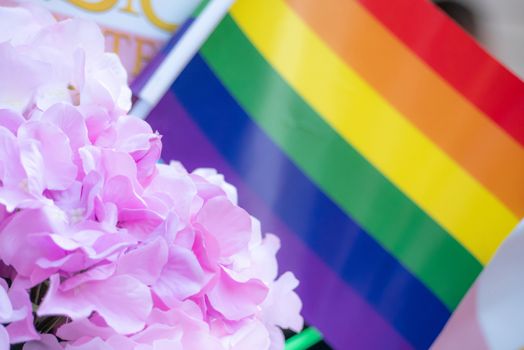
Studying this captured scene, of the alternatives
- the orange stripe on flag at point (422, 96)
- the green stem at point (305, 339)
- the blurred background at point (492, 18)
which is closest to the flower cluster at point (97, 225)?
the green stem at point (305, 339)

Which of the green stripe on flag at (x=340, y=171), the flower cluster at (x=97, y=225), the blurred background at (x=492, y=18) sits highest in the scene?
the blurred background at (x=492, y=18)

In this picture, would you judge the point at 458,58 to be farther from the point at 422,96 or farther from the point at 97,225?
the point at 97,225

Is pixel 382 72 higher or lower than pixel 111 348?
higher

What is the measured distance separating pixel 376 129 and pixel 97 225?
0.40m

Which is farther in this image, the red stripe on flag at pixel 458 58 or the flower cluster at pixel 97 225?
the red stripe on flag at pixel 458 58

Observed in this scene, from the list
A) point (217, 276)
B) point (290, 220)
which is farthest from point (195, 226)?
point (290, 220)

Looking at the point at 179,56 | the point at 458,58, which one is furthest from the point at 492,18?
the point at 179,56

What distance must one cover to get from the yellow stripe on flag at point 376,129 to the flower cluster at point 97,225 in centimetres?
25

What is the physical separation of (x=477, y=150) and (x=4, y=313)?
0.49 metres

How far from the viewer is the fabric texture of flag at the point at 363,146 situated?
0.71 meters

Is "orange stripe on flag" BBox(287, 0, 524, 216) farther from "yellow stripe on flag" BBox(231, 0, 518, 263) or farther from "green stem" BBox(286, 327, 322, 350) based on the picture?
"green stem" BBox(286, 327, 322, 350)

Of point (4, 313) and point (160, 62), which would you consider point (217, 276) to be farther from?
point (160, 62)

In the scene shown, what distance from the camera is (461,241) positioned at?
0.71m

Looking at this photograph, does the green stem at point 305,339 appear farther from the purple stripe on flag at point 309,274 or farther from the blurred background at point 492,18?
the blurred background at point 492,18
